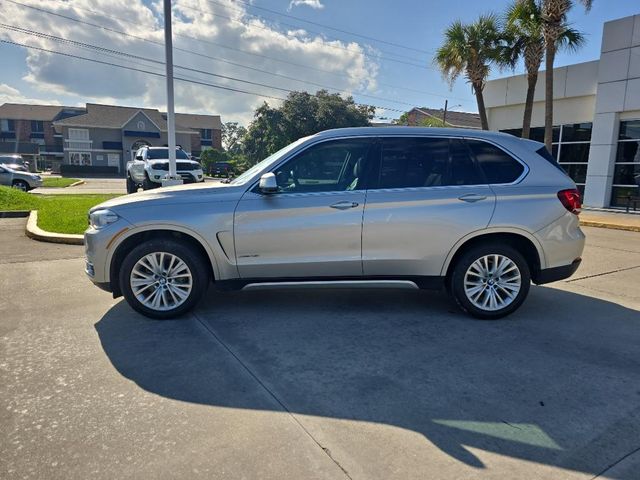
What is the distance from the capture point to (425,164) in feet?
15.4

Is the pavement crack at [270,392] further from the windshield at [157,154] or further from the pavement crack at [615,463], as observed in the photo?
the windshield at [157,154]

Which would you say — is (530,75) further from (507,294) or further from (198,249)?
(198,249)

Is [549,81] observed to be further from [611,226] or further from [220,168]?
[220,168]

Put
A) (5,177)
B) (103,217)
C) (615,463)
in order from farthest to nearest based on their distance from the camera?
(5,177), (103,217), (615,463)

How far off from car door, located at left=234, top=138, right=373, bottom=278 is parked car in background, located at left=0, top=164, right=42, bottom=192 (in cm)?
2021

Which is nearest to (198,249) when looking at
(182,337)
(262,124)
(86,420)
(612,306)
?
(182,337)

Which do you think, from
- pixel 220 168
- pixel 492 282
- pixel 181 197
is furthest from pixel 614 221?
pixel 220 168

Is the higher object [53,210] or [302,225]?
[302,225]

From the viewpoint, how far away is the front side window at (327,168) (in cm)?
457

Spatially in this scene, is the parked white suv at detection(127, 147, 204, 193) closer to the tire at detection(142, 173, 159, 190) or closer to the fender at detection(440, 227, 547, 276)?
the tire at detection(142, 173, 159, 190)

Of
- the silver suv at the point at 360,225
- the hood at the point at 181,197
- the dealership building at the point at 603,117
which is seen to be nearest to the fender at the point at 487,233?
the silver suv at the point at 360,225

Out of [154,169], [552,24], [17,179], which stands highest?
[552,24]

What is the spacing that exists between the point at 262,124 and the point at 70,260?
41.2 metres

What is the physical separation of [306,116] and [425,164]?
4000cm
